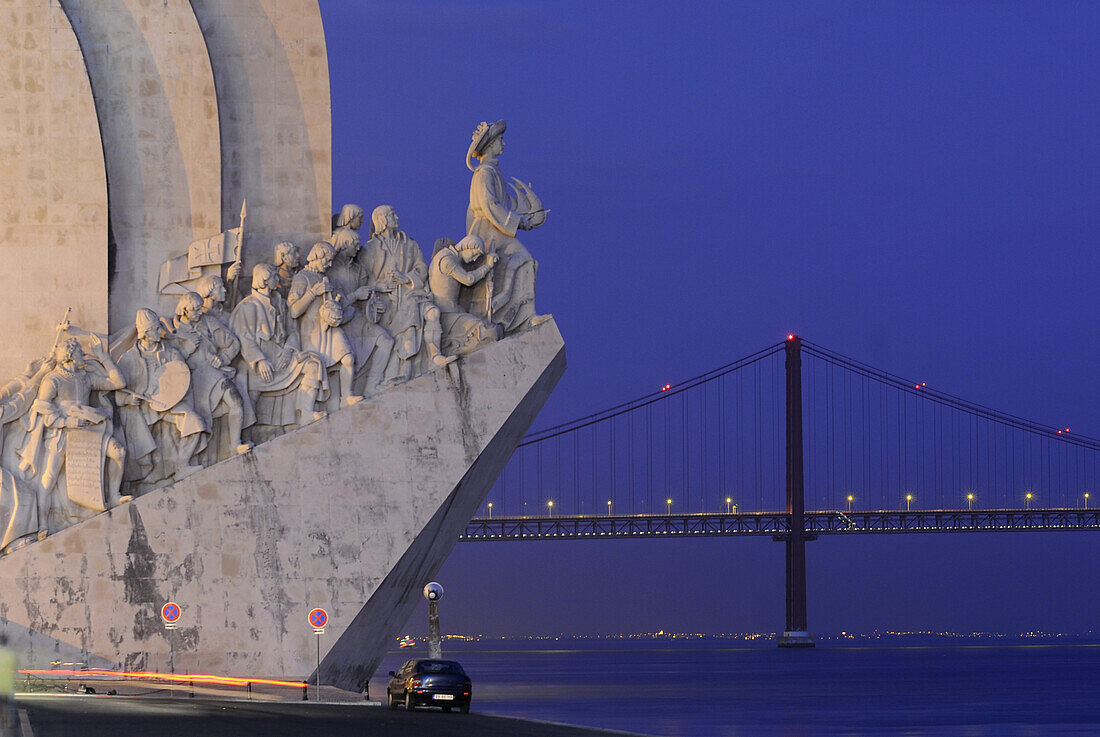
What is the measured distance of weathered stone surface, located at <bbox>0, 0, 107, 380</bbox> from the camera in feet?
60.3

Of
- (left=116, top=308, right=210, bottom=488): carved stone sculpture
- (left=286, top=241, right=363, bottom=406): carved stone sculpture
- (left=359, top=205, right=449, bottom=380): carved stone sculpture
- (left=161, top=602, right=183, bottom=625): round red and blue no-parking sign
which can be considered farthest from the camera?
(left=359, top=205, right=449, bottom=380): carved stone sculpture

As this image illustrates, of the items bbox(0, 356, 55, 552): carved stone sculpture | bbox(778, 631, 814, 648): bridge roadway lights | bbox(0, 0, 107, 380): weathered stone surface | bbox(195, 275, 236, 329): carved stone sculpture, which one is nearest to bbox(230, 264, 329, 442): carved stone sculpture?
bbox(195, 275, 236, 329): carved stone sculpture

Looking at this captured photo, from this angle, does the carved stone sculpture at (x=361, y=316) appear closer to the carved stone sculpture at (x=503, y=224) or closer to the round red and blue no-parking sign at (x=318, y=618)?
the carved stone sculpture at (x=503, y=224)

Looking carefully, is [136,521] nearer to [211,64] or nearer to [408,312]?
[408,312]

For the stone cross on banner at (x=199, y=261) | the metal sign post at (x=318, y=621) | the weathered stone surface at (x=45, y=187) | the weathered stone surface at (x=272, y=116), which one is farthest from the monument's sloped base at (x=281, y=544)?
the weathered stone surface at (x=272, y=116)

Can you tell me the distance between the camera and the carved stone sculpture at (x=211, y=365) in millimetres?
17797

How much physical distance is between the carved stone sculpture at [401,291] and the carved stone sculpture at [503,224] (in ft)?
2.26

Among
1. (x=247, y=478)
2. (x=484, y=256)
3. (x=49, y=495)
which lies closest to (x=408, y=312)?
(x=484, y=256)

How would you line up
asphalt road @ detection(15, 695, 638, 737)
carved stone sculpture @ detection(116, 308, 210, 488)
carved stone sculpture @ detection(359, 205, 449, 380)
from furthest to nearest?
1. carved stone sculpture @ detection(359, 205, 449, 380)
2. carved stone sculpture @ detection(116, 308, 210, 488)
3. asphalt road @ detection(15, 695, 638, 737)

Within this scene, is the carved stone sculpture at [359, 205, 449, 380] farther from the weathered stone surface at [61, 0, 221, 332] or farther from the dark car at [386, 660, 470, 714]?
the dark car at [386, 660, 470, 714]

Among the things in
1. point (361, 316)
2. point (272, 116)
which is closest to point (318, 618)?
point (361, 316)

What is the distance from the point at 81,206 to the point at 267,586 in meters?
4.25

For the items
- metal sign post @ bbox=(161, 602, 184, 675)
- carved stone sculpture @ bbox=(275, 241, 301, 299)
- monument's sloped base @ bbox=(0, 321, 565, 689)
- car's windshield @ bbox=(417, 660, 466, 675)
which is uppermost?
carved stone sculpture @ bbox=(275, 241, 301, 299)

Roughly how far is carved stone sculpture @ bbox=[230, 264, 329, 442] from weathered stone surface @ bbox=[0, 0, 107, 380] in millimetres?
1536
